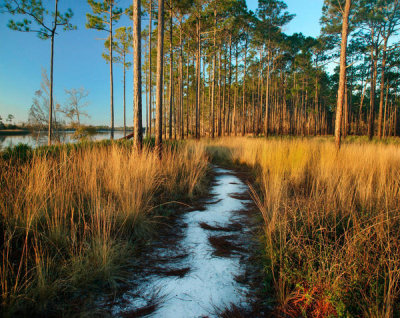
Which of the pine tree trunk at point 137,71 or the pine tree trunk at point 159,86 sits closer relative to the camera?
the pine tree trunk at point 137,71

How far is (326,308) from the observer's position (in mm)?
1364

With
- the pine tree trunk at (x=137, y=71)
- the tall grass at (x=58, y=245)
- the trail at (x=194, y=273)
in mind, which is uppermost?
the pine tree trunk at (x=137, y=71)

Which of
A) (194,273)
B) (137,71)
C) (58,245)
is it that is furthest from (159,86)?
(194,273)

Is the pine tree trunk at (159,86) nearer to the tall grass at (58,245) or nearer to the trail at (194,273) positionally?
the tall grass at (58,245)

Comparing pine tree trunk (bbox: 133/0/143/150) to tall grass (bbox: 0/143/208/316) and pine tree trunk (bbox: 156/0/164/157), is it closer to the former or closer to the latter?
pine tree trunk (bbox: 156/0/164/157)

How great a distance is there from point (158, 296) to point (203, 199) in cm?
277

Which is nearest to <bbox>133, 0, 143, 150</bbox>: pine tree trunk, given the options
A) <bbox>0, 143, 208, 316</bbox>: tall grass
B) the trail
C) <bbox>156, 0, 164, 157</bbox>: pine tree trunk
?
<bbox>156, 0, 164, 157</bbox>: pine tree trunk

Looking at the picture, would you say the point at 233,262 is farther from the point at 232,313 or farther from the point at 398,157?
the point at 398,157

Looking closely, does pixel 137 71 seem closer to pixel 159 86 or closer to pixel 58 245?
pixel 159 86

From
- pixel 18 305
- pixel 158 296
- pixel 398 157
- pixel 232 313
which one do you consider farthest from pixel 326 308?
pixel 398 157

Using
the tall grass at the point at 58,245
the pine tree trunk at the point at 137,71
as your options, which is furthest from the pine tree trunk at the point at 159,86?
the tall grass at the point at 58,245

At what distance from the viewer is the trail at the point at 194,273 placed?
1516 mm

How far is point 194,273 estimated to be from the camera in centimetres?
194

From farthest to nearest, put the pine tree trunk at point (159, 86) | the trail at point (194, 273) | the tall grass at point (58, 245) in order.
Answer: the pine tree trunk at point (159, 86) < the trail at point (194, 273) < the tall grass at point (58, 245)
